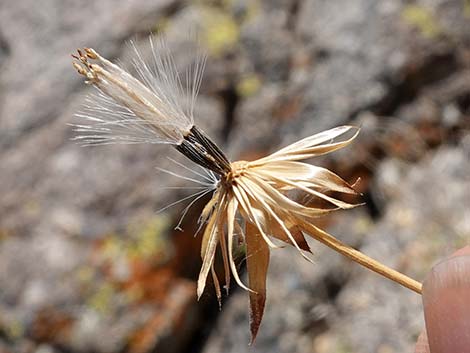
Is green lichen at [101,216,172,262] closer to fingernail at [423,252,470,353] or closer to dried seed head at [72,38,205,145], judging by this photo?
dried seed head at [72,38,205,145]

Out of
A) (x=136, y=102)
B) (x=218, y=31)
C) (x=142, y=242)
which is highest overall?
(x=136, y=102)

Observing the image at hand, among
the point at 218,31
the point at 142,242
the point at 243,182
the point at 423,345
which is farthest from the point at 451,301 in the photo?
the point at 218,31

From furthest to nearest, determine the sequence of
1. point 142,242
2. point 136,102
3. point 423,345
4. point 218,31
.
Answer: point 218,31
point 142,242
point 423,345
point 136,102

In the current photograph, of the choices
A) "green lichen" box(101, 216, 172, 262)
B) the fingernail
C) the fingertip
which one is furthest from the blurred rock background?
the fingernail

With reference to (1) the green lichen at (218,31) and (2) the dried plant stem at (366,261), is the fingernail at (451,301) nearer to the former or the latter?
(2) the dried plant stem at (366,261)

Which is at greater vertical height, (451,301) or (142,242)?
(451,301)

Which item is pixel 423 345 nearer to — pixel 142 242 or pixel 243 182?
pixel 243 182
